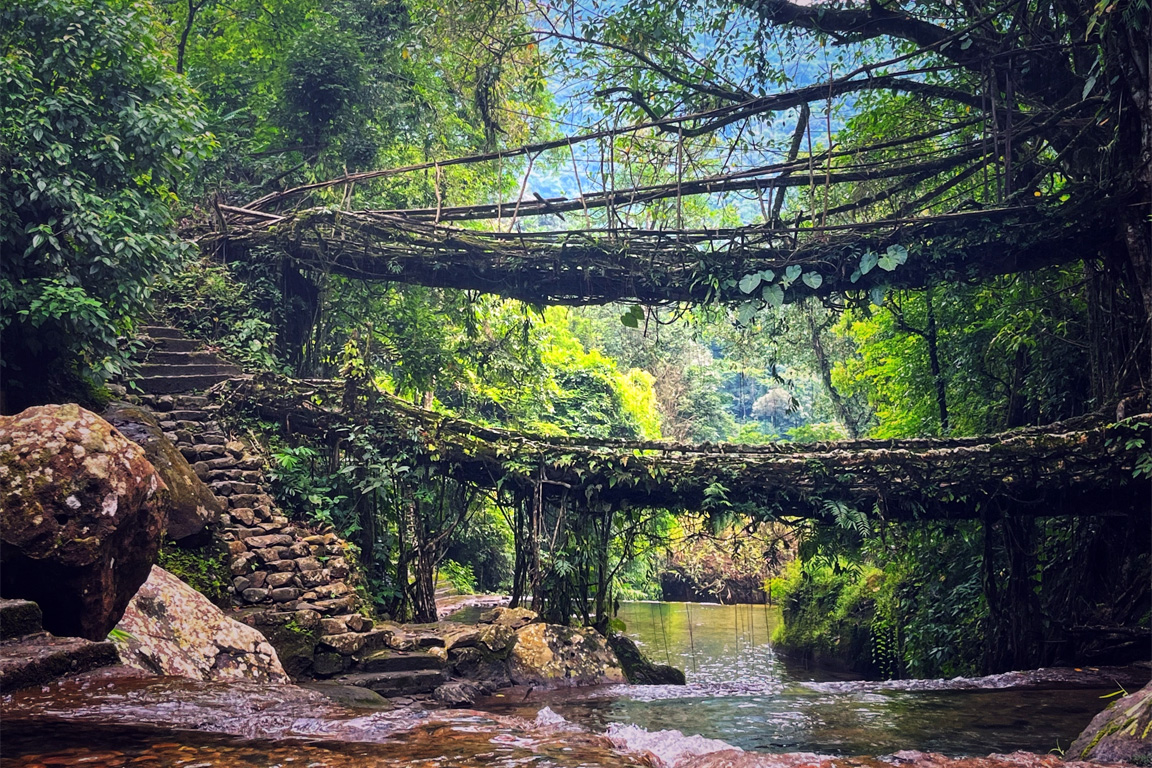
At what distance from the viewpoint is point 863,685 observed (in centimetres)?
884

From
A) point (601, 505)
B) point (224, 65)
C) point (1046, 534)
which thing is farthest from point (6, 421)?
point (224, 65)

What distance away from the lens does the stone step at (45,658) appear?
3455 mm

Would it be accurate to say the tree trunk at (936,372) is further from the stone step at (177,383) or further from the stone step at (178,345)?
the stone step at (178,345)

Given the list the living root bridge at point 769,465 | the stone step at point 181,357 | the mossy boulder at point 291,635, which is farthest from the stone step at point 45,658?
the stone step at point 181,357

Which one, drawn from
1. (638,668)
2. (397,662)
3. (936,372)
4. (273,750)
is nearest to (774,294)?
(936,372)

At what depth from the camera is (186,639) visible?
5.79 metres

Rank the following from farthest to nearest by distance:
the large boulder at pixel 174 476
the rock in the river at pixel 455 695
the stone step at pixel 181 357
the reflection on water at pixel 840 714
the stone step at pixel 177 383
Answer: the stone step at pixel 181 357 < the stone step at pixel 177 383 < the large boulder at pixel 174 476 < the rock in the river at pixel 455 695 < the reflection on water at pixel 840 714

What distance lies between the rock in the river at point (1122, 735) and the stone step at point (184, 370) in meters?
10.1

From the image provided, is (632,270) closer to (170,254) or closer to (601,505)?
(601,505)

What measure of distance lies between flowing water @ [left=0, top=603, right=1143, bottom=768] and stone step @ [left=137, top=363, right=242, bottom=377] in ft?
19.9

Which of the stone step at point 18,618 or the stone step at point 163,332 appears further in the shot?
the stone step at point 163,332

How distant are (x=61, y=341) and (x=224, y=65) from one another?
953cm

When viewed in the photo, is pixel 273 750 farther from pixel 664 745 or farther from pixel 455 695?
pixel 455 695

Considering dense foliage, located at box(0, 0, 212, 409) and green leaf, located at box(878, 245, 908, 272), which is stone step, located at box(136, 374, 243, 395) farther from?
green leaf, located at box(878, 245, 908, 272)
